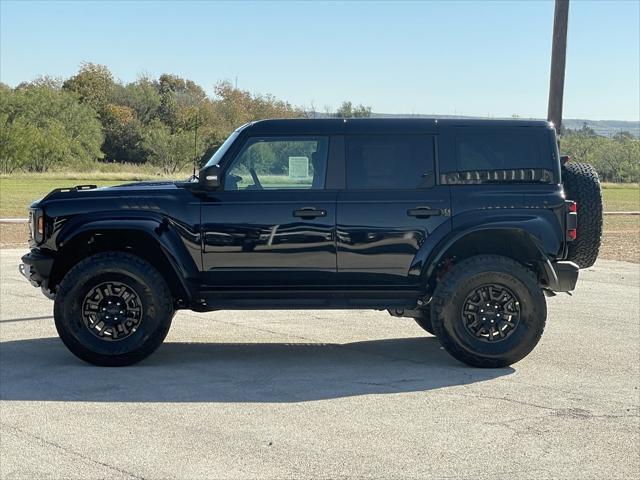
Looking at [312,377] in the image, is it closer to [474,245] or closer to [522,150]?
[474,245]

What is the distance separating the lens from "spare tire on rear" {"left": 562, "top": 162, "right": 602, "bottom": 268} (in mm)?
8008

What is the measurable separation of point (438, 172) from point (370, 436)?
285 centimetres

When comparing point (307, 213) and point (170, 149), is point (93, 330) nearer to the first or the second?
point (307, 213)

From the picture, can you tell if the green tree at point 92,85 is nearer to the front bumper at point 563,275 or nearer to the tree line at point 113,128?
the tree line at point 113,128

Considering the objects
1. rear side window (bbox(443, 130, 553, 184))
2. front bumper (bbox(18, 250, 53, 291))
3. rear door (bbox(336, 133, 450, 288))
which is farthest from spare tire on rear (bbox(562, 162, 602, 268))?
front bumper (bbox(18, 250, 53, 291))

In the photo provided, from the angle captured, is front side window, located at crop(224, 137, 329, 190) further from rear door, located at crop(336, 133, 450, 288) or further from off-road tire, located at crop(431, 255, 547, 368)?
off-road tire, located at crop(431, 255, 547, 368)

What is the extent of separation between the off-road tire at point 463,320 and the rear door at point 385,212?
0.34m

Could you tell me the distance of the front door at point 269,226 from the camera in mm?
7746

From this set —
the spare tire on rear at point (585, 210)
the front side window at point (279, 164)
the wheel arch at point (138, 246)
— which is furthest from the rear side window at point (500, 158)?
the wheel arch at point (138, 246)

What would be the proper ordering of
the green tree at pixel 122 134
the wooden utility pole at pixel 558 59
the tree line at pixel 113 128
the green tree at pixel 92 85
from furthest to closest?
the green tree at pixel 92 85, the green tree at pixel 122 134, the tree line at pixel 113 128, the wooden utility pole at pixel 558 59

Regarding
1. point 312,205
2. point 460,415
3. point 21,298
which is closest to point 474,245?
point 312,205

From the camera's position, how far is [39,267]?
7805 millimetres

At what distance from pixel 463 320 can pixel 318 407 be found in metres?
1.79

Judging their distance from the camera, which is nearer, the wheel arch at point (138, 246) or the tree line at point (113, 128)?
the wheel arch at point (138, 246)
